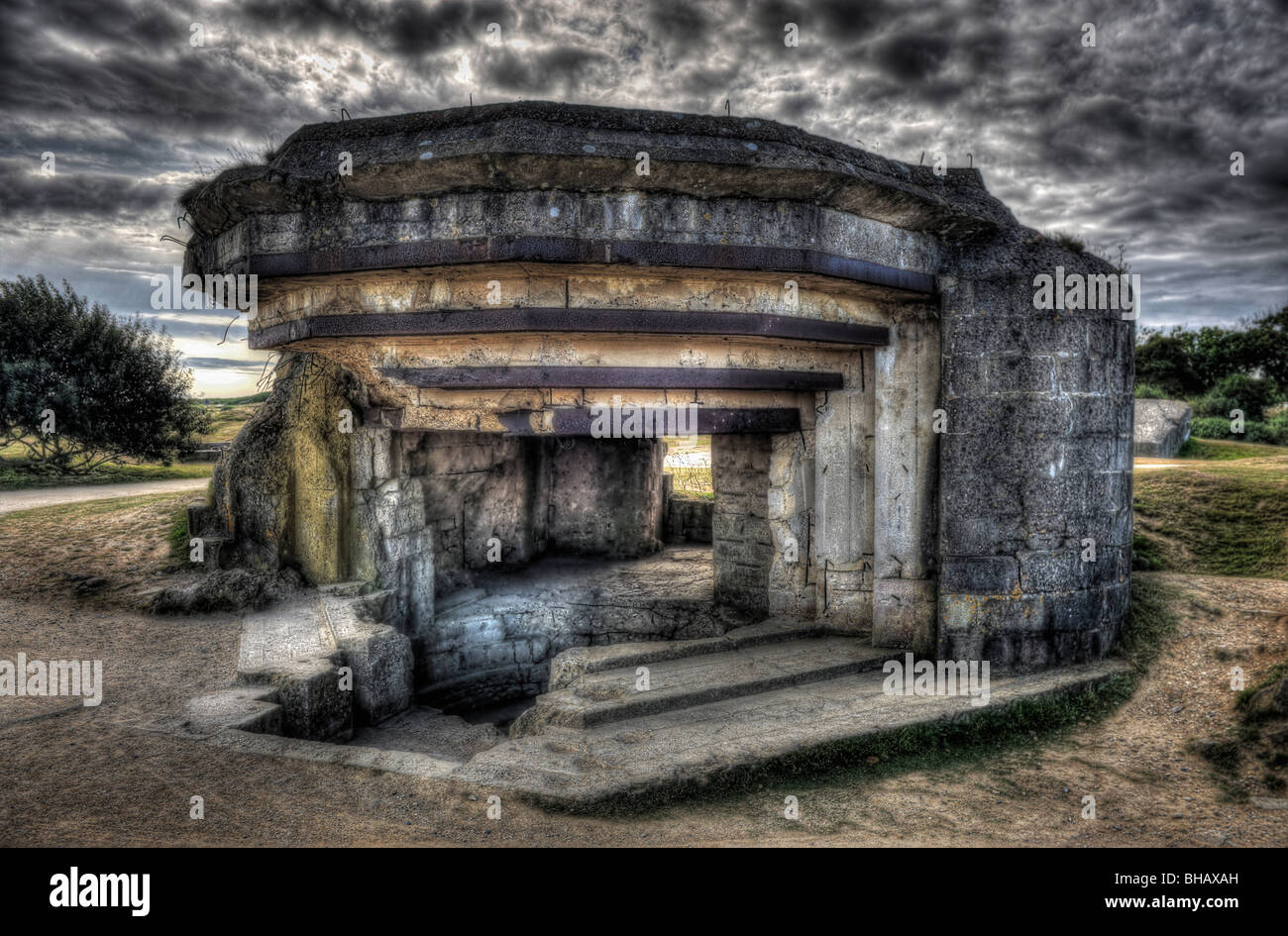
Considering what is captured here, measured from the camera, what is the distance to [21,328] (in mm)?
14422

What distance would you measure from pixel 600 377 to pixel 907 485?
2.47 m

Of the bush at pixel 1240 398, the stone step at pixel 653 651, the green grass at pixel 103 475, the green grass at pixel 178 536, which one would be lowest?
the stone step at pixel 653 651

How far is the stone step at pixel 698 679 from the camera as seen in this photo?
441cm

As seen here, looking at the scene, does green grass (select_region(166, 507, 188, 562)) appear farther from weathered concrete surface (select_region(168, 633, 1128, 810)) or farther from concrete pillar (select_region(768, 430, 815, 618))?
concrete pillar (select_region(768, 430, 815, 618))

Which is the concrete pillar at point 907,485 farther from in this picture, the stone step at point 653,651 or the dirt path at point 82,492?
the dirt path at point 82,492

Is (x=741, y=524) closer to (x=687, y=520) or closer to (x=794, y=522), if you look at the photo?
(x=794, y=522)

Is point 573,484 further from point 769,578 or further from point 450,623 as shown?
point 769,578

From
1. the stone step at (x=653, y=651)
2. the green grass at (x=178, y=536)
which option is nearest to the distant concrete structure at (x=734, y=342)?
the stone step at (x=653, y=651)

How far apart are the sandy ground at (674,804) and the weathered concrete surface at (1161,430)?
42.1ft

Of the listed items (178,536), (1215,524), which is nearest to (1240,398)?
(1215,524)

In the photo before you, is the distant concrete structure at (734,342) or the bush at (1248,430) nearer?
the distant concrete structure at (734,342)

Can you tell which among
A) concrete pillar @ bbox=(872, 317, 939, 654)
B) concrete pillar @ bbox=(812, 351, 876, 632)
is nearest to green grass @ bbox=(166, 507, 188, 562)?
concrete pillar @ bbox=(812, 351, 876, 632)

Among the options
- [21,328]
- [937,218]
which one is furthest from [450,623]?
[21,328]
